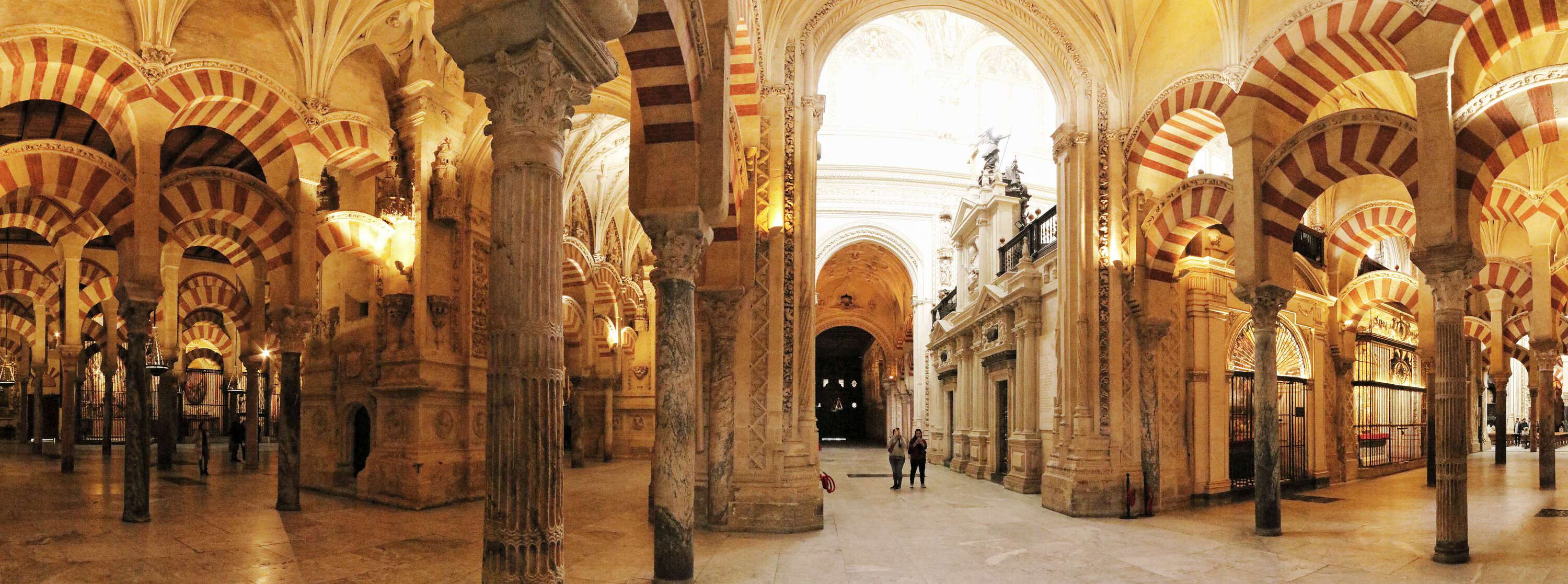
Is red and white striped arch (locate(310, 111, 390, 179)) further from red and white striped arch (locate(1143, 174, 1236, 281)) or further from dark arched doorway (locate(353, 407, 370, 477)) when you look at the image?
red and white striped arch (locate(1143, 174, 1236, 281))

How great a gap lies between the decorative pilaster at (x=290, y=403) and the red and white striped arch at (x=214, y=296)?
9670mm

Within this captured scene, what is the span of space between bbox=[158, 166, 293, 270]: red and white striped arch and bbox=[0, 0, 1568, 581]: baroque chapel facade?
4cm

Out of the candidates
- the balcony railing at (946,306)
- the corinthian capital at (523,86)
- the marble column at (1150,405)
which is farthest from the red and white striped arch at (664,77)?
the balcony railing at (946,306)

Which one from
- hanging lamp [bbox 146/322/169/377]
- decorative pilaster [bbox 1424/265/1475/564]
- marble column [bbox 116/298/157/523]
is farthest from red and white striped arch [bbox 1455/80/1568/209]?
hanging lamp [bbox 146/322/169/377]

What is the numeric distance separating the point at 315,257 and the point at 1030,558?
897 cm

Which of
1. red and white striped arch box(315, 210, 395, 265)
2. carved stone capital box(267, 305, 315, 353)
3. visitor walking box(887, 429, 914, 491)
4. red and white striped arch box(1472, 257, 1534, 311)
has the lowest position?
visitor walking box(887, 429, 914, 491)

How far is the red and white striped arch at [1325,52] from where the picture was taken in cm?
877

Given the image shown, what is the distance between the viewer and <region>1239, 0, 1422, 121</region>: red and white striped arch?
8.77 m

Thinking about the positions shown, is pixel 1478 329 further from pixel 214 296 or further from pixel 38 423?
pixel 38 423

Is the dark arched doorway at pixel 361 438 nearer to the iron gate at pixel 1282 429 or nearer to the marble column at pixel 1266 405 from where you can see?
the marble column at pixel 1266 405

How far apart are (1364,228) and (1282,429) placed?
3.40 m

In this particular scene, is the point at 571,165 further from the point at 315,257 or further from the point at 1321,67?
the point at 1321,67

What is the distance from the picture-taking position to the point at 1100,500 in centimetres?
1145

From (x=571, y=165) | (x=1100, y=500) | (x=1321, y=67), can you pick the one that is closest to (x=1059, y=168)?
(x=1321, y=67)
